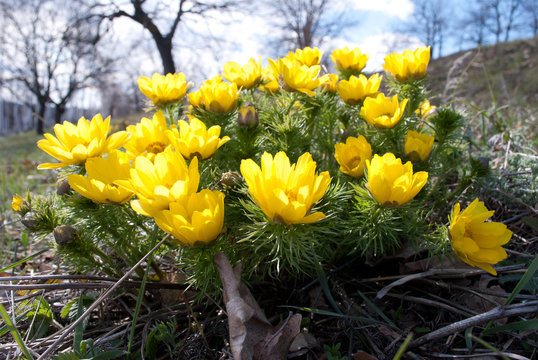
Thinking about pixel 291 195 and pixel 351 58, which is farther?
pixel 351 58

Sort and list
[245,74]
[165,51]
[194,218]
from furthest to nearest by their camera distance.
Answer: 1. [165,51]
2. [245,74]
3. [194,218]

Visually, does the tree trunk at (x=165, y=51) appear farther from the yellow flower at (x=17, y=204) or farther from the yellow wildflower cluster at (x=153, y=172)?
the yellow wildflower cluster at (x=153, y=172)

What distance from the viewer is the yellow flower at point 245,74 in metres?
1.63

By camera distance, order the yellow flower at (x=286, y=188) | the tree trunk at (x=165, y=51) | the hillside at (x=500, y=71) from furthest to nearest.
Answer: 1. the tree trunk at (x=165, y=51)
2. the hillside at (x=500, y=71)
3. the yellow flower at (x=286, y=188)

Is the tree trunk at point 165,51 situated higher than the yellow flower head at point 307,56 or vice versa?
the tree trunk at point 165,51

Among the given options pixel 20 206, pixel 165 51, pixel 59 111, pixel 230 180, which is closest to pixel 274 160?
pixel 230 180

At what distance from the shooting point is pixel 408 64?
157cm

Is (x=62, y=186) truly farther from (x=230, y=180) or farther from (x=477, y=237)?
(x=477, y=237)

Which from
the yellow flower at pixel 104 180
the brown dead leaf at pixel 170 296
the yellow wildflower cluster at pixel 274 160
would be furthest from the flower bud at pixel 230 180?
the brown dead leaf at pixel 170 296

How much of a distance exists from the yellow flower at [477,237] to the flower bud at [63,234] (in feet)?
4.27

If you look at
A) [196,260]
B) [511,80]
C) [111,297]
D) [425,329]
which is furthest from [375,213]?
[511,80]

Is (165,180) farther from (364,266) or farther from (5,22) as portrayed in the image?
(5,22)

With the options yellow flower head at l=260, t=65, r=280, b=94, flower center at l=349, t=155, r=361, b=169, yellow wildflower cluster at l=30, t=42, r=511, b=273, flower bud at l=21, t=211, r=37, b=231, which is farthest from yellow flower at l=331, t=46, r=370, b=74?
flower bud at l=21, t=211, r=37, b=231

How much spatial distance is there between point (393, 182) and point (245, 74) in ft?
3.14
